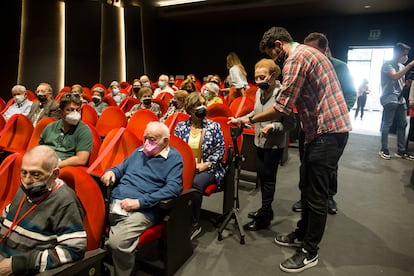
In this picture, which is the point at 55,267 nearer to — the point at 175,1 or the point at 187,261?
the point at 187,261

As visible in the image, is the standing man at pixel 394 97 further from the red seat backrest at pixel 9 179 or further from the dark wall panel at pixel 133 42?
the dark wall panel at pixel 133 42

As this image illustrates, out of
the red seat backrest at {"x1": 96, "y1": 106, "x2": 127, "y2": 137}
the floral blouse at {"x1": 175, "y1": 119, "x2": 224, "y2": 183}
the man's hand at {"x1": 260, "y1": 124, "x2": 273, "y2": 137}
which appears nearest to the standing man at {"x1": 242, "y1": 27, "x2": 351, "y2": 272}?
the man's hand at {"x1": 260, "y1": 124, "x2": 273, "y2": 137}

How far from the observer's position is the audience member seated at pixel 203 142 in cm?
257

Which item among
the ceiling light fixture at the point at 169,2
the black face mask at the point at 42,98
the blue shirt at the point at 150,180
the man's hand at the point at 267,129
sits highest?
the ceiling light fixture at the point at 169,2

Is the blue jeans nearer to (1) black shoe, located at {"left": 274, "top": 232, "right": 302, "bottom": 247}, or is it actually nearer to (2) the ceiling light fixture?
(1) black shoe, located at {"left": 274, "top": 232, "right": 302, "bottom": 247}

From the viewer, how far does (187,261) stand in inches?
89.3

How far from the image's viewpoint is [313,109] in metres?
2.00

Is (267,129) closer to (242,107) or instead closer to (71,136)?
(71,136)

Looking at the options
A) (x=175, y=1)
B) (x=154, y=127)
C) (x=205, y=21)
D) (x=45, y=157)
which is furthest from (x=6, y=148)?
(x=205, y=21)

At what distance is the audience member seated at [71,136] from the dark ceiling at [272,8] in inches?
249

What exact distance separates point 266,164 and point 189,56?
9.34 meters

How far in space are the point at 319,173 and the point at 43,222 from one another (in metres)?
1.58

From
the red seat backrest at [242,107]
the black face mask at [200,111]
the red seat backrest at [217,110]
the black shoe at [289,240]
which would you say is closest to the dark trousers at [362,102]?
the red seat backrest at [242,107]

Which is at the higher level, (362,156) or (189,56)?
(189,56)
